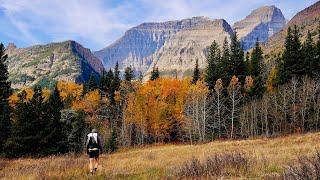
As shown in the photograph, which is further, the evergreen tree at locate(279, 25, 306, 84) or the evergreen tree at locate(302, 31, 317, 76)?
the evergreen tree at locate(279, 25, 306, 84)

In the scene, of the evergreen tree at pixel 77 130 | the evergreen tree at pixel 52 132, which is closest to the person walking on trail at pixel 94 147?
the evergreen tree at pixel 52 132

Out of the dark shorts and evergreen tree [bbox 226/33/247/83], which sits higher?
evergreen tree [bbox 226/33/247/83]

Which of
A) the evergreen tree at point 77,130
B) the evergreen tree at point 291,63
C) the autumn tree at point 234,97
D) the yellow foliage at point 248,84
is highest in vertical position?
the evergreen tree at point 291,63

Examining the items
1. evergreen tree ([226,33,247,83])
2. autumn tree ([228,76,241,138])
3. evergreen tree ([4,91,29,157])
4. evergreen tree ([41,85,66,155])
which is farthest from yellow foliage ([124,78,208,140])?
evergreen tree ([4,91,29,157])

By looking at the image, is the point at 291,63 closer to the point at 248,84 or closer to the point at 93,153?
the point at 248,84

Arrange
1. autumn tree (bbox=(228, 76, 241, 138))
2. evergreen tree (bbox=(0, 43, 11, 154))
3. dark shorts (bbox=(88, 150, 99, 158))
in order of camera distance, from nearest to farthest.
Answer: dark shorts (bbox=(88, 150, 99, 158)) < evergreen tree (bbox=(0, 43, 11, 154)) < autumn tree (bbox=(228, 76, 241, 138))

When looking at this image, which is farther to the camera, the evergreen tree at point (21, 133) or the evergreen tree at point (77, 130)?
the evergreen tree at point (77, 130)

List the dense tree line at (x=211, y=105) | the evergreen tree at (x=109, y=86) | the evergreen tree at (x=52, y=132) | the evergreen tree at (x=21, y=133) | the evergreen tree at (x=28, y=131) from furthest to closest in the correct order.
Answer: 1. the evergreen tree at (x=109, y=86)
2. the dense tree line at (x=211, y=105)
3. the evergreen tree at (x=52, y=132)
4. the evergreen tree at (x=28, y=131)
5. the evergreen tree at (x=21, y=133)

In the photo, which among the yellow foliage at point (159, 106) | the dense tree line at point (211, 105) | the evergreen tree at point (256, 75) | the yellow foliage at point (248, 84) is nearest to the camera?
the dense tree line at point (211, 105)

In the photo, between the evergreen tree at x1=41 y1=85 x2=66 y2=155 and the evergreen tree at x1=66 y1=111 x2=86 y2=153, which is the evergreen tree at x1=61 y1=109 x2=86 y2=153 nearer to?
the evergreen tree at x1=66 y1=111 x2=86 y2=153

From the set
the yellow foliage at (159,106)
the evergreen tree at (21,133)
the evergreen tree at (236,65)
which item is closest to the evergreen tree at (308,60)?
the evergreen tree at (236,65)

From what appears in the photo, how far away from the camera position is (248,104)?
3174 inches

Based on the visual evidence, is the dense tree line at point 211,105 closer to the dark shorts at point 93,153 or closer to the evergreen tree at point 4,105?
the evergreen tree at point 4,105

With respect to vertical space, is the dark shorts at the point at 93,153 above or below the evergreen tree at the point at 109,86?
below
